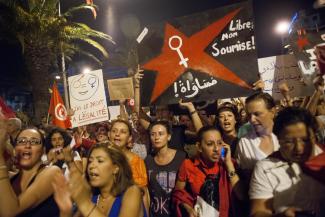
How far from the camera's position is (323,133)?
3520 mm

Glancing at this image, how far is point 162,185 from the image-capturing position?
3982 millimetres

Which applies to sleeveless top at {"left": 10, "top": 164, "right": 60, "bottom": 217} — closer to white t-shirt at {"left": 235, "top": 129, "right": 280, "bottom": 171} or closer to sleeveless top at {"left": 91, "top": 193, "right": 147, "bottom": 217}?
sleeveless top at {"left": 91, "top": 193, "right": 147, "bottom": 217}

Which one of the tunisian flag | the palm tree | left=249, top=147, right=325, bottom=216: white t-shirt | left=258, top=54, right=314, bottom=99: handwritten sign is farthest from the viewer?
the palm tree

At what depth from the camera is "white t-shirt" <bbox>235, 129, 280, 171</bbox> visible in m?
3.26

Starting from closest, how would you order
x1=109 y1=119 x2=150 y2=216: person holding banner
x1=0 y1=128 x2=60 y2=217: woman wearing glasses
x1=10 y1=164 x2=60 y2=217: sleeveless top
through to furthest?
x1=0 y1=128 x2=60 y2=217: woman wearing glasses, x1=10 y1=164 x2=60 y2=217: sleeveless top, x1=109 y1=119 x2=150 y2=216: person holding banner

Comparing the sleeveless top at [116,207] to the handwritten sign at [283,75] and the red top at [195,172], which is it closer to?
the red top at [195,172]

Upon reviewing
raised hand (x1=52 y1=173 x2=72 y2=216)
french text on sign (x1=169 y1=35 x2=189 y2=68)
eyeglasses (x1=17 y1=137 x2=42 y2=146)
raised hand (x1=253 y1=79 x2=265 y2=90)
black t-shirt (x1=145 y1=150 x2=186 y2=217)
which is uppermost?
french text on sign (x1=169 y1=35 x2=189 y2=68)

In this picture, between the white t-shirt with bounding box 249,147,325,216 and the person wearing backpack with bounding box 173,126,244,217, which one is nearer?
the white t-shirt with bounding box 249,147,325,216

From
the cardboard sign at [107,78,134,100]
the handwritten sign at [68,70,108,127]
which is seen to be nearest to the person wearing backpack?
the cardboard sign at [107,78,134,100]

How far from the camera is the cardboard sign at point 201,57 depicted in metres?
4.14

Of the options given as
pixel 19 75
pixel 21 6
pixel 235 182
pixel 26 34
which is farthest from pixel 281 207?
pixel 19 75

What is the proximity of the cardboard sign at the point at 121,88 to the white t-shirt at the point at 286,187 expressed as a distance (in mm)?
3741

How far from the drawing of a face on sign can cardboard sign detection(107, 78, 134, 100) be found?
359mm

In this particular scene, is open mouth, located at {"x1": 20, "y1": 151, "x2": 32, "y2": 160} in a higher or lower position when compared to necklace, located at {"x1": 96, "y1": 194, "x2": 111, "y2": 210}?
higher
